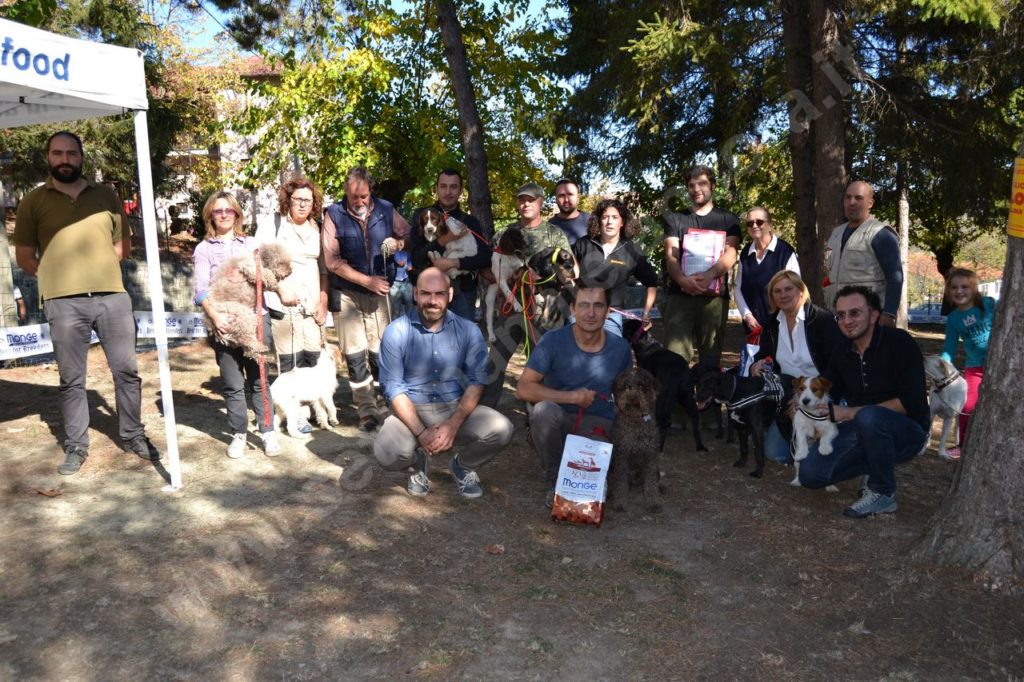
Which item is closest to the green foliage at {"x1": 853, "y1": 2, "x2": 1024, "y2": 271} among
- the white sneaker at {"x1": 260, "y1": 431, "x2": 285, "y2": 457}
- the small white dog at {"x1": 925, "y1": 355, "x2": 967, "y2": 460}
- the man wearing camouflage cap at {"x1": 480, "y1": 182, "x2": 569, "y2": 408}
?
the small white dog at {"x1": 925, "y1": 355, "x2": 967, "y2": 460}

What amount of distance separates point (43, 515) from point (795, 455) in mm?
4644

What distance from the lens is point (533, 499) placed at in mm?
4957

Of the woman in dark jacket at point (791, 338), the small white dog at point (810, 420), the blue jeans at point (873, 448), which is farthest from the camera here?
the woman in dark jacket at point (791, 338)

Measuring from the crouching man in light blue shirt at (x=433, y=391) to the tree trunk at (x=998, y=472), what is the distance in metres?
2.50

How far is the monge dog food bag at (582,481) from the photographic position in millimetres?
4418

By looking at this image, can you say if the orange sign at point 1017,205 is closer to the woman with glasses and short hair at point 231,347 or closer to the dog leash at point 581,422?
the dog leash at point 581,422

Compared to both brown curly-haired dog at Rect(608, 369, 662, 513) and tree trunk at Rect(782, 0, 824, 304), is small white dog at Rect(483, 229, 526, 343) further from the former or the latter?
tree trunk at Rect(782, 0, 824, 304)

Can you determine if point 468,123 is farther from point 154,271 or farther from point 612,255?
point 154,271

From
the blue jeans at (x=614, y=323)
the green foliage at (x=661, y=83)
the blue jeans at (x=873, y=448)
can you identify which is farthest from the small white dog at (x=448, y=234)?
the green foliage at (x=661, y=83)

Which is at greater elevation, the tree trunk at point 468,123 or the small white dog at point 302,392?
the tree trunk at point 468,123

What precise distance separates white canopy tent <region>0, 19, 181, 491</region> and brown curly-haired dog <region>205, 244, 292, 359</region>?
52 cm

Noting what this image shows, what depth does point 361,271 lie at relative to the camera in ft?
19.9

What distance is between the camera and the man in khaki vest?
5.51 meters

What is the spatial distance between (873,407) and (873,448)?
0.24m
